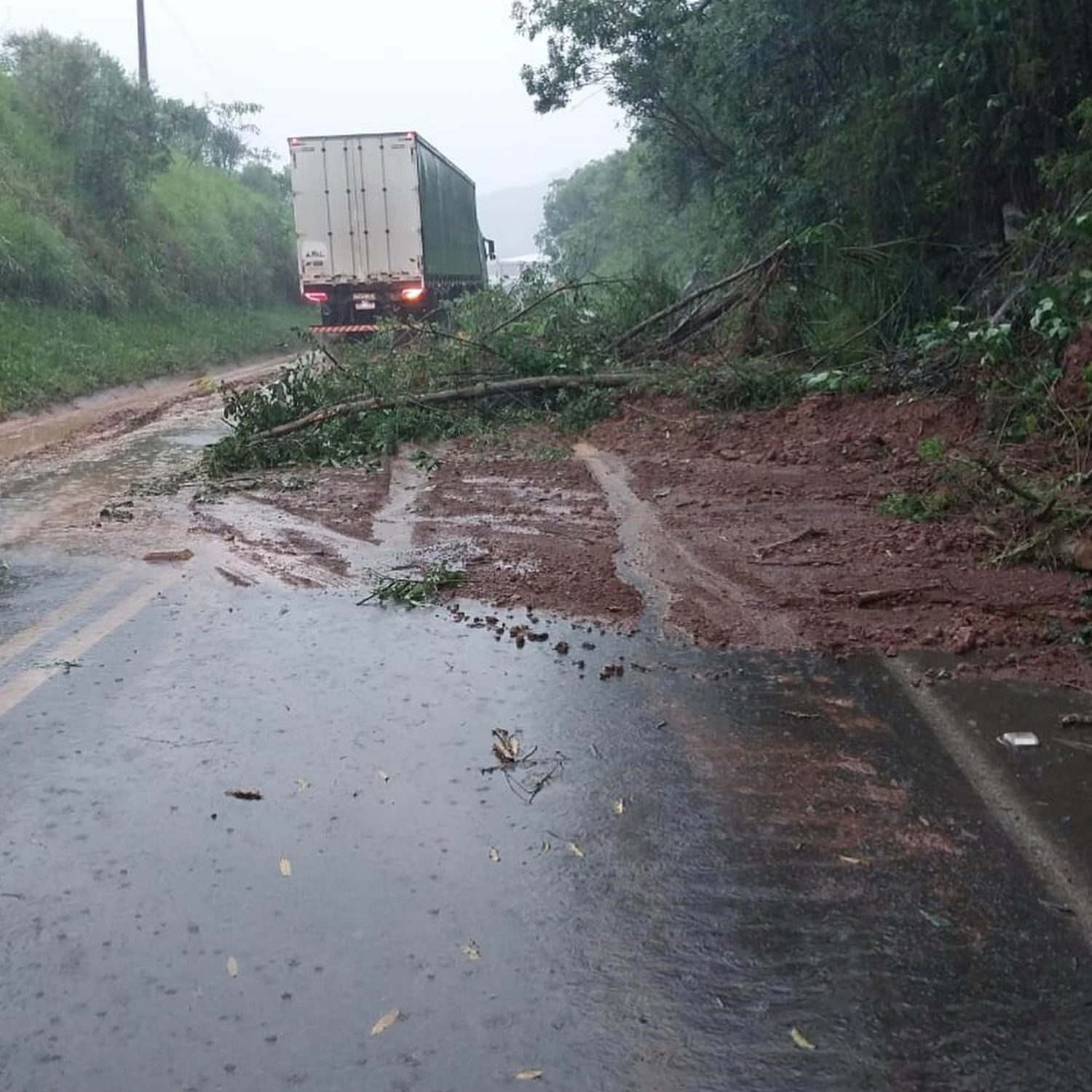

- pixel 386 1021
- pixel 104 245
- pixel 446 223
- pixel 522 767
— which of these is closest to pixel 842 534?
pixel 522 767

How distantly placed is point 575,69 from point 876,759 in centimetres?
1896

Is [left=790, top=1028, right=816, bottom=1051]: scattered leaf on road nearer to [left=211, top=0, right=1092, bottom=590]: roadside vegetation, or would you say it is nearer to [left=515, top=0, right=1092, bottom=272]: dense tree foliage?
[left=211, top=0, right=1092, bottom=590]: roadside vegetation

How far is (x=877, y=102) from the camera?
11984 millimetres

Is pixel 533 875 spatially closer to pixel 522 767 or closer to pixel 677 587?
pixel 522 767

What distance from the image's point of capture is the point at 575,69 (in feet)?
68.2

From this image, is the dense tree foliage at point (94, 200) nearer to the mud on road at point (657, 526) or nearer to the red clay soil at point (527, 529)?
the mud on road at point (657, 526)

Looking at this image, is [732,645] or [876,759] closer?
[876,759]

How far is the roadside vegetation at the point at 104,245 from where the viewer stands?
788 inches

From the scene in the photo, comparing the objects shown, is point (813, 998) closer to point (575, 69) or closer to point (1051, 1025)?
point (1051, 1025)

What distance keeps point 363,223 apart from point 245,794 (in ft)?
69.1

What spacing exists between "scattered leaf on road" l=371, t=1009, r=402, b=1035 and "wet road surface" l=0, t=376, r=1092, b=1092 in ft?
0.04

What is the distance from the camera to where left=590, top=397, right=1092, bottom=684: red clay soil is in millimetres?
5621

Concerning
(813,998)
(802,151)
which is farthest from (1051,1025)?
(802,151)

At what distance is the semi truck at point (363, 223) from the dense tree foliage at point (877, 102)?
5.55 meters
